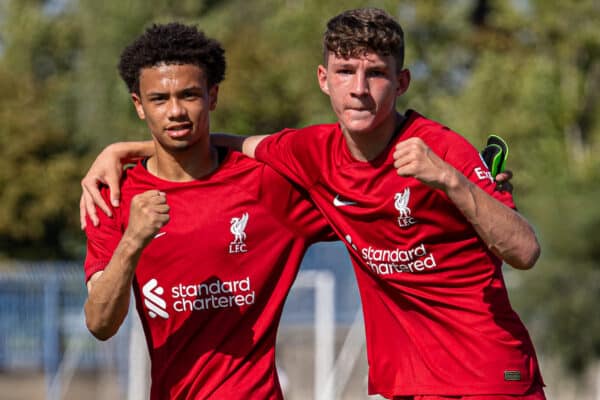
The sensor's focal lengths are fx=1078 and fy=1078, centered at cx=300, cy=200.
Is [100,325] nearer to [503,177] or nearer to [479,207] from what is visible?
[479,207]

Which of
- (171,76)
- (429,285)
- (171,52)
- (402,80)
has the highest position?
(171,52)

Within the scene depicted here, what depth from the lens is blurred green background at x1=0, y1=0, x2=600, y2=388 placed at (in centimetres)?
2120

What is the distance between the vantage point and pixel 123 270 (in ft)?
15.0

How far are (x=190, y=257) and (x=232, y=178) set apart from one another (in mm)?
440

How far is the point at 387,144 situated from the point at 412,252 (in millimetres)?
508

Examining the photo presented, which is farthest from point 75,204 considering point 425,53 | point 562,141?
point 562,141

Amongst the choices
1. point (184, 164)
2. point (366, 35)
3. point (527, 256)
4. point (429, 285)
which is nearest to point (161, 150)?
point (184, 164)

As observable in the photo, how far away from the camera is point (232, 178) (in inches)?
206

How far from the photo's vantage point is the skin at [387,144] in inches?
162

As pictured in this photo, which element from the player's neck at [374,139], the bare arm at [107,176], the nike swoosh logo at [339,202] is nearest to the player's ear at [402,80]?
the player's neck at [374,139]

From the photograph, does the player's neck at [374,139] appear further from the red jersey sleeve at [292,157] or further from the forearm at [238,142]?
the forearm at [238,142]

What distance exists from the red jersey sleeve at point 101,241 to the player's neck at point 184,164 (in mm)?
296

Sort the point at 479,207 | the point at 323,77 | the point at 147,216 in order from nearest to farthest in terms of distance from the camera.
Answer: the point at 479,207 < the point at 147,216 < the point at 323,77

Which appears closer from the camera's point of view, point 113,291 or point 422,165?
point 422,165
